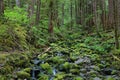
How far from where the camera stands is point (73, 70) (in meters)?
10.9

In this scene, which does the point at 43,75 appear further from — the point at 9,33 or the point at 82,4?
the point at 82,4

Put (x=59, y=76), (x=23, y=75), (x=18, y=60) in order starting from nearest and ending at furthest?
1. (x=23, y=75)
2. (x=59, y=76)
3. (x=18, y=60)

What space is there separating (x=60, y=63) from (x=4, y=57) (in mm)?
2965

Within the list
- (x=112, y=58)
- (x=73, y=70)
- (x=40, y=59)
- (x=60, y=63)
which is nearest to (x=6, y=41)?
(x=40, y=59)

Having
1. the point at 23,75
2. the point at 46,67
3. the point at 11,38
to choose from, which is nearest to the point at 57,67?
the point at 46,67

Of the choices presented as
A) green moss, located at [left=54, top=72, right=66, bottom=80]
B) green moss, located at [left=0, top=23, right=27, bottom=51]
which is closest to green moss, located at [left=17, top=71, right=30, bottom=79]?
green moss, located at [left=54, top=72, right=66, bottom=80]

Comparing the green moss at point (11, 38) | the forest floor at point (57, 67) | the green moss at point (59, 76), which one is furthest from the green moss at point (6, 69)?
the green moss at point (11, 38)

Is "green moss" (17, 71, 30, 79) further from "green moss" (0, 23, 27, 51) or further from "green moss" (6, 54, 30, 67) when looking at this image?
"green moss" (0, 23, 27, 51)

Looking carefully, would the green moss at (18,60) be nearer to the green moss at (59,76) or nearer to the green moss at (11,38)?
the green moss at (11,38)

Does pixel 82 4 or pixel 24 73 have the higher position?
pixel 82 4

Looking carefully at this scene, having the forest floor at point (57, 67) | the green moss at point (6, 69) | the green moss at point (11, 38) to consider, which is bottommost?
the forest floor at point (57, 67)

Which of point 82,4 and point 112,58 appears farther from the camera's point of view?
point 82,4

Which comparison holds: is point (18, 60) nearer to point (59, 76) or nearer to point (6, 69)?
point (6, 69)

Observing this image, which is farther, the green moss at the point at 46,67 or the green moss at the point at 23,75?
the green moss at the point at 46,67
